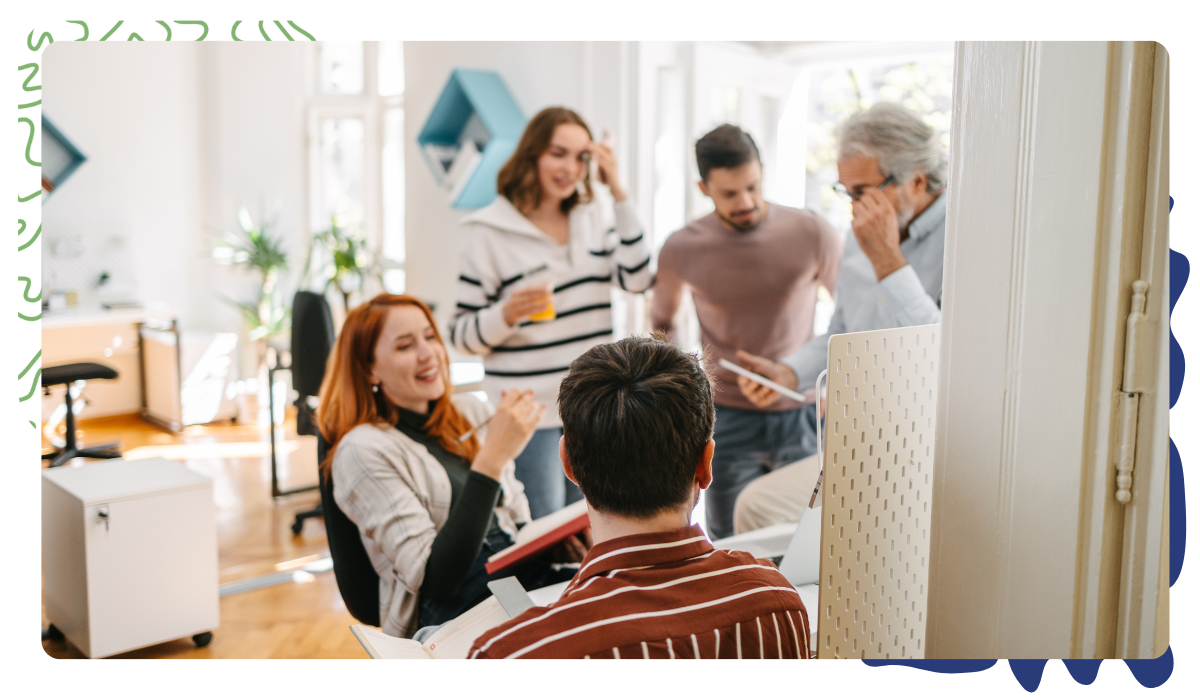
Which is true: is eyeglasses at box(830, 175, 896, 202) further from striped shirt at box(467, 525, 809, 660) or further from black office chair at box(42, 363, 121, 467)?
black office chair at box(42, 363, 121, 467)

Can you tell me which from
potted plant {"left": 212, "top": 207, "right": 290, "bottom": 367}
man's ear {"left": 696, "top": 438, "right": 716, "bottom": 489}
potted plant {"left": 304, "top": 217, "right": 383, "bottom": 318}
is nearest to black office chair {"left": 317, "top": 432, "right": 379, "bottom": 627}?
man's ear {"left": 696, "top": 438, "right": 716, "bottom": 489}

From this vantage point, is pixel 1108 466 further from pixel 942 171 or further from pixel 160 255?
pixel 160 255

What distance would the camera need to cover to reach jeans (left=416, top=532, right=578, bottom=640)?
1.46 m

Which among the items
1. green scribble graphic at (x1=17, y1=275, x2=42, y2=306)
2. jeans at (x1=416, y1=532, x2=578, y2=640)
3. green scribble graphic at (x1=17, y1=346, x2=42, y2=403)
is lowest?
jeans at (x1=416, y1=532, x2=578, y2=640)

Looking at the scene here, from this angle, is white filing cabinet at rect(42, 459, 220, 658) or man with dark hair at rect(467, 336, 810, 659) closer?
man with dark hair at rect(467, 336, 810, 659)

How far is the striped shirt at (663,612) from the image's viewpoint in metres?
0.87

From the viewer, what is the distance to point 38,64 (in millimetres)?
988

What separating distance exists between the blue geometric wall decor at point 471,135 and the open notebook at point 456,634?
2.69m

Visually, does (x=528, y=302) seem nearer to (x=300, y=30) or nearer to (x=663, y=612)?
(x=300, y=30)

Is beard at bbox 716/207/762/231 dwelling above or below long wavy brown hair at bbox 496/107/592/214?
below

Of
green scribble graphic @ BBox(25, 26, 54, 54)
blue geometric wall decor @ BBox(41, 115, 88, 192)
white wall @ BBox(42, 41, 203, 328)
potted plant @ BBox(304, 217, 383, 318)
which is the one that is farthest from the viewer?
white wall @ BBox(42, 41, 203, 328)

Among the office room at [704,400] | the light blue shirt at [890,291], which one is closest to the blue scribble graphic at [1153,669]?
the office room at [704,400]

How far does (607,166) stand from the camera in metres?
2.22

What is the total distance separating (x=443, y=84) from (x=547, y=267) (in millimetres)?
2348
